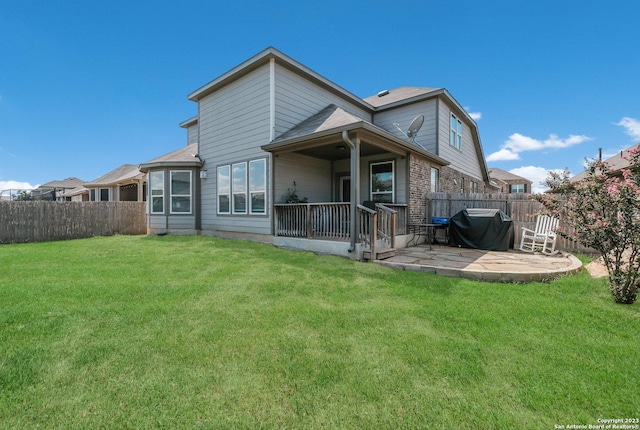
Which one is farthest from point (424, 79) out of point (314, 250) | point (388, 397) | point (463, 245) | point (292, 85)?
point (388, 397)

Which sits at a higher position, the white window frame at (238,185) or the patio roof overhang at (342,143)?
the patio roof overhang at (342,143)

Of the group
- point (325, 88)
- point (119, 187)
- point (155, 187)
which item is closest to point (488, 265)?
point (325, 88)

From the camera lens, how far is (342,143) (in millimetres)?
7727

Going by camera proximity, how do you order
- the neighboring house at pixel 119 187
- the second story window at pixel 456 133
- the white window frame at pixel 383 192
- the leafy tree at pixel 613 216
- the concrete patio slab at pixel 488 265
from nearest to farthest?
the leafy tree at pixel 613 216
the concrete patio slab at pixel 488 265
the white window frame at pixel 383 192
the second story window at pixel 456 133
the neighboring house at pixel 119 187

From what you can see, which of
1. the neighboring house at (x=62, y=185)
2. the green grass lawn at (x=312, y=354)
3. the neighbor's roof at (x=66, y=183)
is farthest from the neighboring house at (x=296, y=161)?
the neighbor's roof at (x=66, y=183)

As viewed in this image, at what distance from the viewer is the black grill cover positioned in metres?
7.86

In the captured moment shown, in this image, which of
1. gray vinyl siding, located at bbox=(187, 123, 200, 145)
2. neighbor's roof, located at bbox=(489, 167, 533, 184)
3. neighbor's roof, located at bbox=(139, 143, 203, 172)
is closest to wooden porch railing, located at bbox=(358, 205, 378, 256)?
neighbor's roof, located at bbox=(139, 143, 203, 172)

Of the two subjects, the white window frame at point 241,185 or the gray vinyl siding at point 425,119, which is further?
the gray vinyl siding at point 425,119

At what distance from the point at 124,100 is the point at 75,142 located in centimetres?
1107

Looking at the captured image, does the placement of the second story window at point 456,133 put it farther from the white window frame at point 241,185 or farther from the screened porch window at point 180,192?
the screened porch window at point 180,192

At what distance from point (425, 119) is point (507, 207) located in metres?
4.36

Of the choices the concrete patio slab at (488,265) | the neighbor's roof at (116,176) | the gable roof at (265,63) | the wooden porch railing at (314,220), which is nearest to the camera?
the concrete patio slab at (488,265)

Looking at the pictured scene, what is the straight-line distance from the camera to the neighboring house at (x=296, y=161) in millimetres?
7648

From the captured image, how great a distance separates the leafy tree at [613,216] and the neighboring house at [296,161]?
384 centimetres
